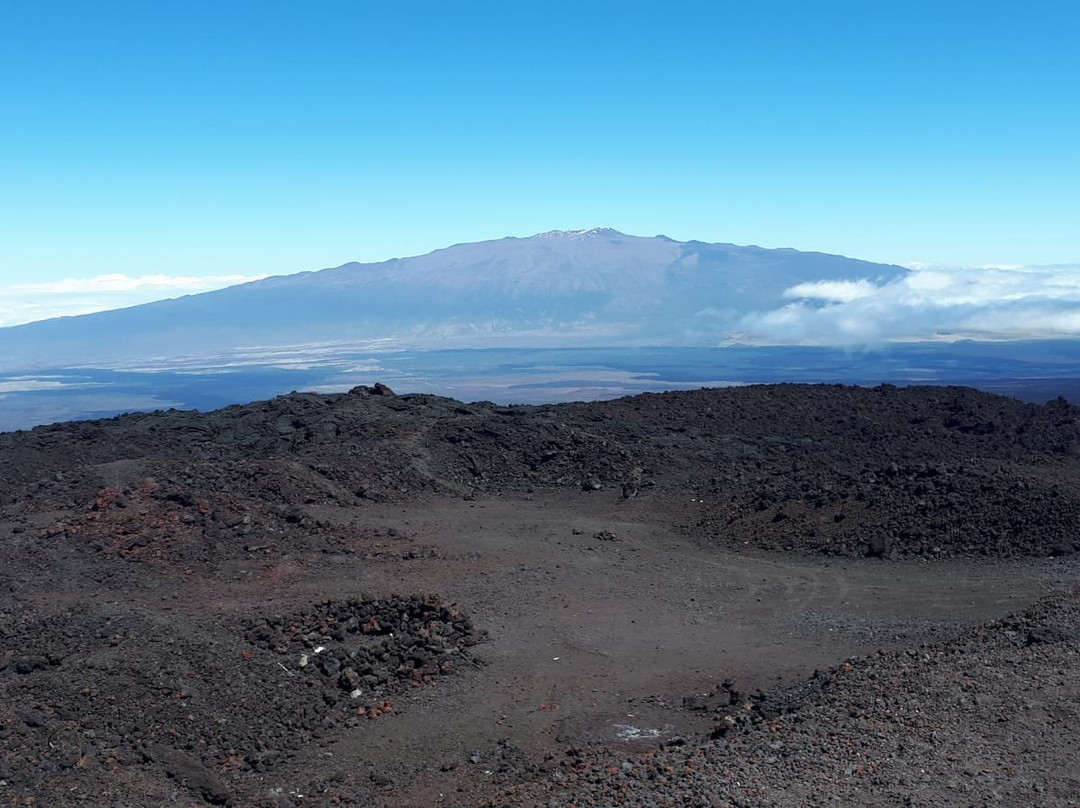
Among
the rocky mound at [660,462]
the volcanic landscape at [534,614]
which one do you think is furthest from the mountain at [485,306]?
the volcanic landscape at [534,614]

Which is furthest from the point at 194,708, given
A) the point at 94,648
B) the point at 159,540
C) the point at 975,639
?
the point at 975,639

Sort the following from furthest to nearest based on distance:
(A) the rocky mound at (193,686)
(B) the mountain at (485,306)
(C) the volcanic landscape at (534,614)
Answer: (B) the mountain at (485,306)
(A) the rocky mound at (193,686)
(C) the volcanic landscape at (534,614)

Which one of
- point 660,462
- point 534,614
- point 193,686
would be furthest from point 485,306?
point 193,686

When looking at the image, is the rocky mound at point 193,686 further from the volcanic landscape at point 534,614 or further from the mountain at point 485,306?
the mountain at point 485,306

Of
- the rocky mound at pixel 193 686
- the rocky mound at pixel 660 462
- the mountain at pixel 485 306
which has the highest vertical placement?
the mountain at pixel 485 306

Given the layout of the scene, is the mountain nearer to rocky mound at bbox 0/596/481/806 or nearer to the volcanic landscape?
the volcanic landscape

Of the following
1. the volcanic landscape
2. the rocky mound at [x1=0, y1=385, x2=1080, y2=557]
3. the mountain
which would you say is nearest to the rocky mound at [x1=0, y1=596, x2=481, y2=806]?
the volcanic landscape

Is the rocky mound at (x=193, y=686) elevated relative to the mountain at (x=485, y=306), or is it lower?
lower
